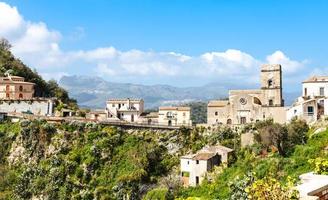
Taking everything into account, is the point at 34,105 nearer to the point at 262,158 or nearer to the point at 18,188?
the point at 18,188

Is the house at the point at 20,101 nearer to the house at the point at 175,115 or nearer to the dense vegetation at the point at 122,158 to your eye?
the dense vegetation at the point at 122,158

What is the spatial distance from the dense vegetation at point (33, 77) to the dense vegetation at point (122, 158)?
17484mm

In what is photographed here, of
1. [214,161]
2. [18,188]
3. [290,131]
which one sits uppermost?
[290,131]

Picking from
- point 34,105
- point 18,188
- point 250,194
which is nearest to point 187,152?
point 18,188

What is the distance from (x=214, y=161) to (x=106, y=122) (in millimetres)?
15111

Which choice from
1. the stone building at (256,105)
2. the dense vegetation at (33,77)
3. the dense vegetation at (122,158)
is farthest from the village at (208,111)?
the dense vegetation at (33,77)

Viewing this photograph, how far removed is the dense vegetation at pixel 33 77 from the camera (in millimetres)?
74125

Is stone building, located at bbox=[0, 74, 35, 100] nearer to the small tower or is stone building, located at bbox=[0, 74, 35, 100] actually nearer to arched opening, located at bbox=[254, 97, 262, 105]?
arched opening, located at bbox=[254, 97, 262, 105]

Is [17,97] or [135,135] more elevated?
[17,97]

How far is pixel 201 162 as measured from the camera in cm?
4353

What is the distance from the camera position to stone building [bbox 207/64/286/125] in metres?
52.5

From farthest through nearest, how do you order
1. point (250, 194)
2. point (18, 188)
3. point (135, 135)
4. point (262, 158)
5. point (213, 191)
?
1. point (135, 135)
2. point (18, 188)
3. point (262, 158)
4. point (213, 191)
5. point (250, 194)

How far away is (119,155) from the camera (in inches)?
1977

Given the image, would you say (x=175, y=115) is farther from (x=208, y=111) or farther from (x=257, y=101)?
(x=257, y=101)
